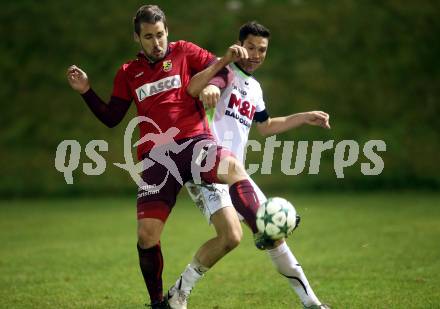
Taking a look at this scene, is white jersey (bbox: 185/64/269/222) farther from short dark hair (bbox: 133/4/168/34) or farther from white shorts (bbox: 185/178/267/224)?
short dark hair (bbox: 133/4/168/34)

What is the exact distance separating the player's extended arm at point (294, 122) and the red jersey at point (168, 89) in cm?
98

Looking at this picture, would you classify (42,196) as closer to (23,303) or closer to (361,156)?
(361,156)

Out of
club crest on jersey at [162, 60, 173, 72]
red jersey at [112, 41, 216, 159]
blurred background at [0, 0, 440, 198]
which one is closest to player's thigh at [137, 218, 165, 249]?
red jersey at [112, 41, 216, 159]

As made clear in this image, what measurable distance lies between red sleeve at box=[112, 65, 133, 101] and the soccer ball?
5.38ft

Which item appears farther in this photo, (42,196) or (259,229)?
(42,196)

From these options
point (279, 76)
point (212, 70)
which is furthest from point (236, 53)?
point (279, 76)

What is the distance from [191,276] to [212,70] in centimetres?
166

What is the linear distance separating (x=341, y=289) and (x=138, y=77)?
2.83 m

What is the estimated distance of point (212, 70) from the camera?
18.0ft

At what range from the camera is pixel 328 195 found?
51.8ft

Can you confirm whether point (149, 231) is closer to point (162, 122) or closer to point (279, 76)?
point (162, 122)

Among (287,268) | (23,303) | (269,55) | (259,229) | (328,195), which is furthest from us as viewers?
(269,55)

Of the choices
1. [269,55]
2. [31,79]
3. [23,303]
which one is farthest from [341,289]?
[31,79]

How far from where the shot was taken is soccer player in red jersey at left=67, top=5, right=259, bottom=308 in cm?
542
